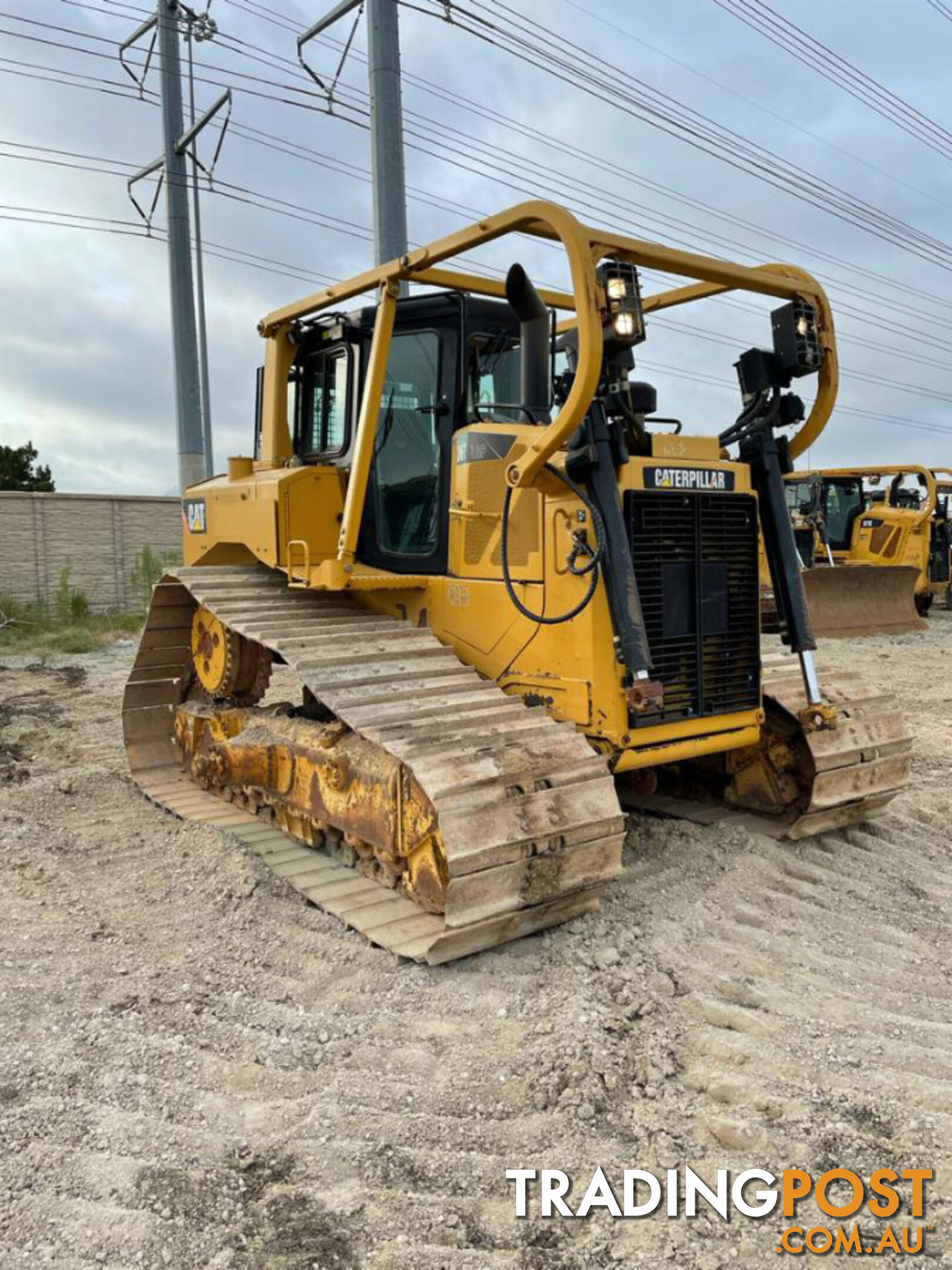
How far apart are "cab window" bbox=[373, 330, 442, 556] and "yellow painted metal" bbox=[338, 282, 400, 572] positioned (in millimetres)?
195

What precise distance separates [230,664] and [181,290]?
367 inches

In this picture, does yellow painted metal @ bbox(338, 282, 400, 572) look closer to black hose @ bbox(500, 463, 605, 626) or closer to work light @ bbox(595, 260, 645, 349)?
black hose @ bbox(500, 463, 605, 626)

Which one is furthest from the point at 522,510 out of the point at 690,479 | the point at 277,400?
the point at 277,400

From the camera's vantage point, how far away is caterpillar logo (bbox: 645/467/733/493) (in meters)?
4.45

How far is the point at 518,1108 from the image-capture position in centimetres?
306

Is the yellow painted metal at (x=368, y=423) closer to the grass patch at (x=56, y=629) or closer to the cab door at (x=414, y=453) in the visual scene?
the cab door at (x=414, y=453)

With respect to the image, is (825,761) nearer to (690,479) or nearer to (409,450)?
(690,479)

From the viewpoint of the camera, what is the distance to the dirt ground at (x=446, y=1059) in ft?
8.30

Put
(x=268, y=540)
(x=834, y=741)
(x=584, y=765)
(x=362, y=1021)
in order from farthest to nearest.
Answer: (x=268, y=540)
(x=834, y=741)
(x=584, y=765)
(x=362, y=1021)

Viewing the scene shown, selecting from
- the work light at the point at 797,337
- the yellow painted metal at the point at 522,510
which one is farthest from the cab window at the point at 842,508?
the work light at the point at 797,337

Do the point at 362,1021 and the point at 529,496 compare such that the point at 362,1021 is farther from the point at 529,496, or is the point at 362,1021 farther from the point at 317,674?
the point at 529,496

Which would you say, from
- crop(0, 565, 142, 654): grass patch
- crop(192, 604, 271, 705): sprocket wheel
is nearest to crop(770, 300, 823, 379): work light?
crop(192, 604, 271, 705): sprocket wheel

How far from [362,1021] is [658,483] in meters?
2.54

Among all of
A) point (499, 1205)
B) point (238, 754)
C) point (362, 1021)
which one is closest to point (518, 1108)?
point (499, 1205)
